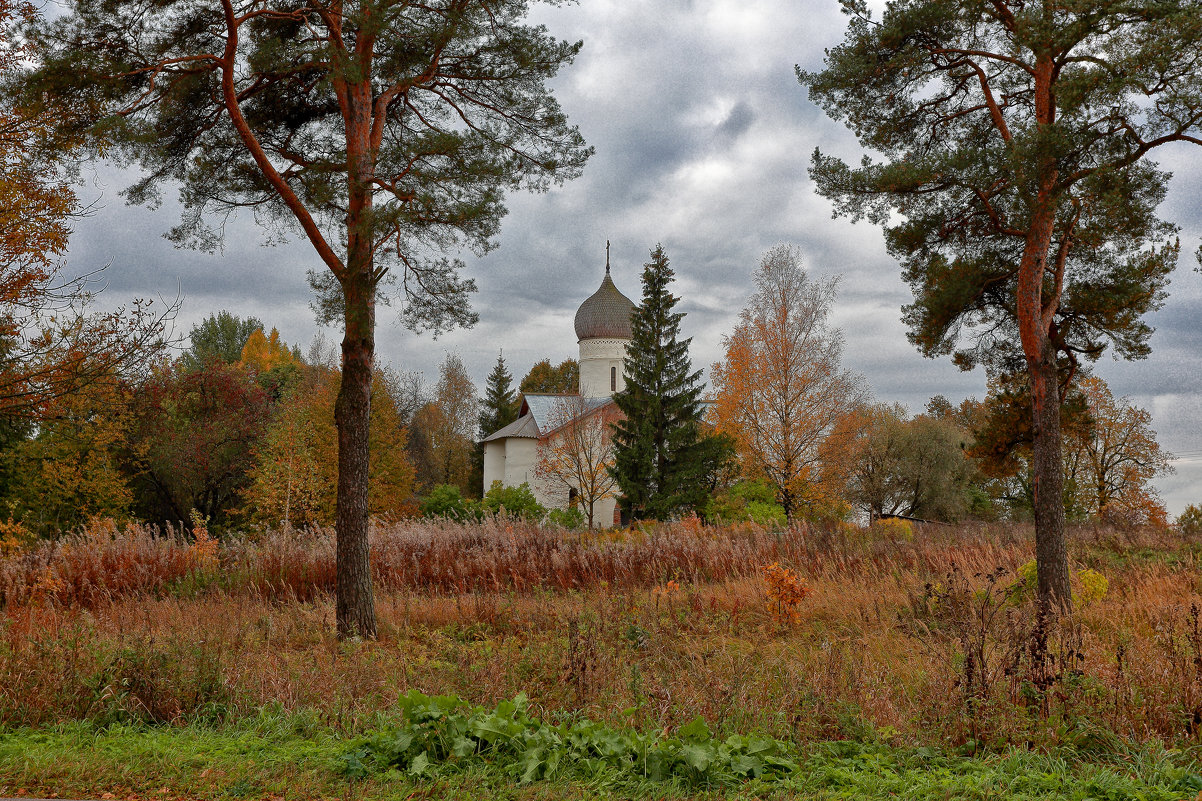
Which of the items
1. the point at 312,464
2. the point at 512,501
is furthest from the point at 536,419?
the point at 312,464

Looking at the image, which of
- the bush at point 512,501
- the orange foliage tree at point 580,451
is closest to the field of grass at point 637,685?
the bush at point 512,501

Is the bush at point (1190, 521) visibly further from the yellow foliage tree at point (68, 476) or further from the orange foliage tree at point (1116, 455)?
the yellow foliage tree at point (68, 476)

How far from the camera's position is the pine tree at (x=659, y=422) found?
29734mm

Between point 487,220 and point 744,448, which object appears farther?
Result: point 744,448

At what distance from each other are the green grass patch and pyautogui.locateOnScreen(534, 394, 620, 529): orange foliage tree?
2363 cm

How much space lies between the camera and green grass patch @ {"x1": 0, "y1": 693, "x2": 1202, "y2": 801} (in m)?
3.95

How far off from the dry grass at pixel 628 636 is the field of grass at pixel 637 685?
0.03 m

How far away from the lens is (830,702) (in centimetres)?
502

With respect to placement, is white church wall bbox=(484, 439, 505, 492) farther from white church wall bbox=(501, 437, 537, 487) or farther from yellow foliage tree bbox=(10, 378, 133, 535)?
yellow foliage tree bbox=(10, 378, 133, 535)

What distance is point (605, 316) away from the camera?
41125 mm

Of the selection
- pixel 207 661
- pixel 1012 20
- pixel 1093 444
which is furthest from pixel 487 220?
pixel 1093 444

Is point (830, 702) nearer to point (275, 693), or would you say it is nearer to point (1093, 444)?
point (275, 693)

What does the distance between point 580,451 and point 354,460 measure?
71.4ft

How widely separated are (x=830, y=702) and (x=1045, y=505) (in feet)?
18.5
